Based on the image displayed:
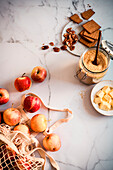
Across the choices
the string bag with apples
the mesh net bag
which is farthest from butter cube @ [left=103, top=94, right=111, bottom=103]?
the mesh net bag

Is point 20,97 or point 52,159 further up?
point 20,97

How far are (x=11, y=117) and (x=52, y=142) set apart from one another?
0.76 ft

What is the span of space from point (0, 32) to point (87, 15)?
0.54 m

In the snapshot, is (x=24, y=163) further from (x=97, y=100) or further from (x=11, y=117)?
(x=97, y=100)

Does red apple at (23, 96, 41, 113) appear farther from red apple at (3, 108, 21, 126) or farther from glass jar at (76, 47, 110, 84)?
glass jar at (76, 47, 110, 84)

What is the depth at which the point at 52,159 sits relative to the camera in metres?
0.79

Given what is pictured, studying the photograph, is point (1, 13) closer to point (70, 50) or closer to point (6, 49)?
point (6, 49)

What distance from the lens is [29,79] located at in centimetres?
89

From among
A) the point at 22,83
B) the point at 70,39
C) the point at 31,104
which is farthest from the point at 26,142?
the point at 70,39

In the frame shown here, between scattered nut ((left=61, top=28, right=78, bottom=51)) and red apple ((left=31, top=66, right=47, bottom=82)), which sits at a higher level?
scattered nut ((left=61, top=28, right=78, bottom=51))

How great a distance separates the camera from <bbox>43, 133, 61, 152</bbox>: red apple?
2.55 feet

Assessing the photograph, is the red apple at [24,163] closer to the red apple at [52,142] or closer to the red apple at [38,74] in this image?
the red apple at [52,142]

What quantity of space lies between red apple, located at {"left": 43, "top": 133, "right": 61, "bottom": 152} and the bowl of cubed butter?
9.9 inches

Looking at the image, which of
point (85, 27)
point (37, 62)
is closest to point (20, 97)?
point (37, 62)
